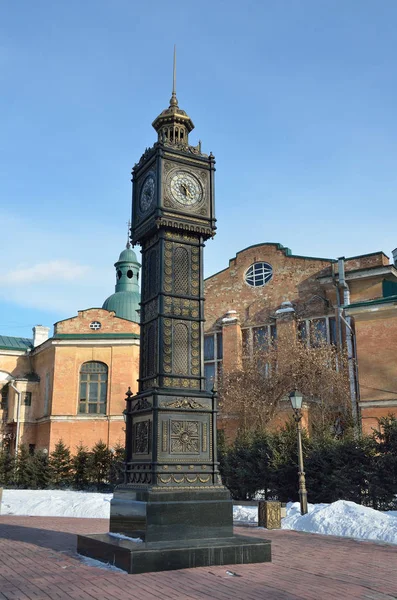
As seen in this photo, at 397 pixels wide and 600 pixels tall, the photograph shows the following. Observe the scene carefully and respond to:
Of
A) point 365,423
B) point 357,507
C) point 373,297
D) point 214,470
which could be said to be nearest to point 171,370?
point 214,470

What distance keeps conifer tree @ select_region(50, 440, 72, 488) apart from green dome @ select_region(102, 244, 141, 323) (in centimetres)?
2900

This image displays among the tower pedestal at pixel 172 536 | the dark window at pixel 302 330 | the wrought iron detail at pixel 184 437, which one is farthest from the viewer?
the dark window at pixel 302 330

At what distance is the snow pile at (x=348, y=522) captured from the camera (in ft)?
44.0

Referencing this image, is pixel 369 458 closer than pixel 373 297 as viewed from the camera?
Yes

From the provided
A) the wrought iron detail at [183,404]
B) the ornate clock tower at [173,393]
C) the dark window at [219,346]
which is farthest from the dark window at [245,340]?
the wrought iron detail at [183,404]

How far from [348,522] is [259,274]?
22.1 metres

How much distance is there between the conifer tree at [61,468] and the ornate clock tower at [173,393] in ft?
63.9

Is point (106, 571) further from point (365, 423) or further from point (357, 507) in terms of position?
point (365, 423)

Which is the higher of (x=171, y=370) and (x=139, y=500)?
(x=171, y=370)

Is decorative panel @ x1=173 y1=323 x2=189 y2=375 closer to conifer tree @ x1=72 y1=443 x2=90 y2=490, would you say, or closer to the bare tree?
the bare tree

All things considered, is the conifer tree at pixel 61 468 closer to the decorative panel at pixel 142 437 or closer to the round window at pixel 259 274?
the round window at pixel 259 274

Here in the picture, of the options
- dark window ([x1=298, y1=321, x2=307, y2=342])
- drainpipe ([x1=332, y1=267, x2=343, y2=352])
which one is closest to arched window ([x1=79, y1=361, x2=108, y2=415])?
dark window ([x1=298, y1=321, x2=307, y2=342])

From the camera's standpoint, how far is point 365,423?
25734 millimetres

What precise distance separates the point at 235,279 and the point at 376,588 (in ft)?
94.0
